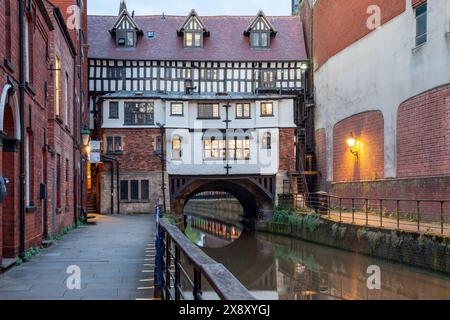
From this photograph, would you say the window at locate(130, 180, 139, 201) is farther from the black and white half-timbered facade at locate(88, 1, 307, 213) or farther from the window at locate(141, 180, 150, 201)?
the window at locate(141, 180, 150, 201)

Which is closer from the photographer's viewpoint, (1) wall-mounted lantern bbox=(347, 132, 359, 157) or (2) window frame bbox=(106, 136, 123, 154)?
(1) wall-mounted lantern bbox=(347, 132, 359, 157)

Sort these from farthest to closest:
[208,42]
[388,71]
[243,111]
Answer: [208,42] → [243,111] → [388,71]

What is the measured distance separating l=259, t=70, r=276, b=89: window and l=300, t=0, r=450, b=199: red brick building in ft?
9.89

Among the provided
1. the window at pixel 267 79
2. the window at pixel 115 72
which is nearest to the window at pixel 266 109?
the window at pixel 267 79

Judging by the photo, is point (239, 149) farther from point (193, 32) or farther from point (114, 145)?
point (193, 32)

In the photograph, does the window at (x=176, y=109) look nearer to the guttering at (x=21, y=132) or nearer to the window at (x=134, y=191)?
the window at (x=134, y=191)

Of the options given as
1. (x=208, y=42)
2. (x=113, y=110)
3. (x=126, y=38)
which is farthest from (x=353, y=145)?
(x=126, y=38)

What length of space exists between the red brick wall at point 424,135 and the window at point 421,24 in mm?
2186

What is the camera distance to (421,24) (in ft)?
68.1

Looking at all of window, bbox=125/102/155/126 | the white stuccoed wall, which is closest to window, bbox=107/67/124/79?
window, bbox=125/102/155/126

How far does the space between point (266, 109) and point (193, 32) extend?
314 inches

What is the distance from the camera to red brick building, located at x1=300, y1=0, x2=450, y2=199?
63.7 ft

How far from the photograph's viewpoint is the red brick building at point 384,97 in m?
19.4

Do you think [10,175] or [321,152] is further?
[321,152]
